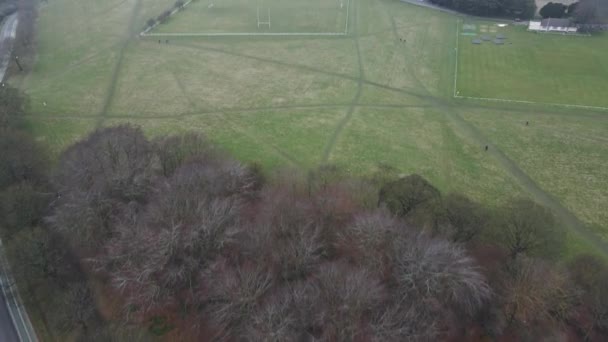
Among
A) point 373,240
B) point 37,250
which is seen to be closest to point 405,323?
point 373,240

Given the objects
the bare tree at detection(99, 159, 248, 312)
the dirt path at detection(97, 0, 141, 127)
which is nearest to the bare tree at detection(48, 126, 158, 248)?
the bare tree at detection(99, 159, 248, 312)

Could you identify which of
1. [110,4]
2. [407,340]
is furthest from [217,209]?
[110,4]

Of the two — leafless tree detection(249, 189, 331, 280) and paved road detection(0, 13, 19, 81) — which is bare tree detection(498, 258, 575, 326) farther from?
paved road detection(0, 13, 19, 81)

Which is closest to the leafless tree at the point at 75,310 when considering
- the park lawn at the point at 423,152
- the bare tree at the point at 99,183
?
the bare tree at the point at 99,183

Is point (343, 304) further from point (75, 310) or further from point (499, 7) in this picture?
point (499, 7)

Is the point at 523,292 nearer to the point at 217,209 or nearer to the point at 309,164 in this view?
the point at 217,209

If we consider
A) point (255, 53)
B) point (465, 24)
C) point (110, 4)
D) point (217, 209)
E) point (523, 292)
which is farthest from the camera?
point (110, 4)
